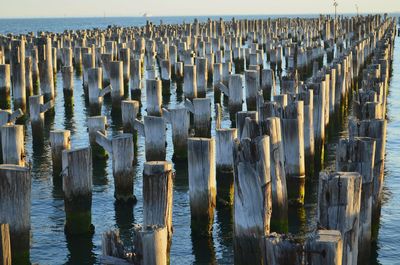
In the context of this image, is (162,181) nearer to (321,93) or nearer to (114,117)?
(321,93)

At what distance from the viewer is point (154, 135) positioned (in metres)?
15.1

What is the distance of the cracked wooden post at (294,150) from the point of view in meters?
12.7

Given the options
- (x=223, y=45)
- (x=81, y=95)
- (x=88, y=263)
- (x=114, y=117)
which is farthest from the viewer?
(x=223, y=45)

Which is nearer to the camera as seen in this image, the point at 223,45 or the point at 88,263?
the point at 88,263

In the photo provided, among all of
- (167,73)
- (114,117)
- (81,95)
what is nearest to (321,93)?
(114,117)

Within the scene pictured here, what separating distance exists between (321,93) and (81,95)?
16.4 metres

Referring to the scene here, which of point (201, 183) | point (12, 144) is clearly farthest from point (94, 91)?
point (201, 183)

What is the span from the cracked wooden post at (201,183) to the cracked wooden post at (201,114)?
6.28 meters

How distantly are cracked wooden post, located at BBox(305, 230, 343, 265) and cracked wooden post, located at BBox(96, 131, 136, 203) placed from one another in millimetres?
6349

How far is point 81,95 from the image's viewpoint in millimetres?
30547

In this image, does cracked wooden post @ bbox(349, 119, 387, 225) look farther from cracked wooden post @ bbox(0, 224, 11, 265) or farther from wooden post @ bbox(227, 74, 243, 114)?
wooden post @ bbox(227, 74, 243, 114)

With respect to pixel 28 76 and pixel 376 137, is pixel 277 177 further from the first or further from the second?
pixel 28 76

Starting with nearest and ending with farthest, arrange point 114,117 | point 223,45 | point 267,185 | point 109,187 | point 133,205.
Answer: point 267,185 → point 133,205 → point 109,187 → point 114,117 → point 223,45

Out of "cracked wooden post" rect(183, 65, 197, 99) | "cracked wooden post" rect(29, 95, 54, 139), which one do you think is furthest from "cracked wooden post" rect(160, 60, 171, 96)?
"cracked wooden post" rect(29, 95, 54, 139)
